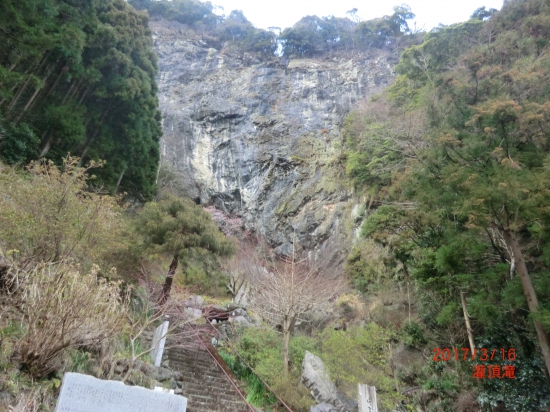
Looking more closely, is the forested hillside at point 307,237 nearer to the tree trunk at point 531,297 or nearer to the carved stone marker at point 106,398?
the tree trunk at point 531,297

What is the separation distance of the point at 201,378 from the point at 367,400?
13.3 ft

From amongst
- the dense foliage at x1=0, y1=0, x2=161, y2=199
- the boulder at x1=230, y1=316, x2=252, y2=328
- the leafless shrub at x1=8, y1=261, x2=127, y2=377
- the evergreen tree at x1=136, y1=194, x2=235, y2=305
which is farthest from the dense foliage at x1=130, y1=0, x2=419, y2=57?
the leafless shrub at x1=8, y1=261, x2=127, y2=377

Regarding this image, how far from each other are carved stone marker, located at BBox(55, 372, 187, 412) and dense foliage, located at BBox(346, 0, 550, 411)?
5.24 m

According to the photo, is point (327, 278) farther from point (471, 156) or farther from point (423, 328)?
point (471, 156)

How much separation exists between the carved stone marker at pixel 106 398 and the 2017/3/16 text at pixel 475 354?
6577mm

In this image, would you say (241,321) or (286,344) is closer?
(286,344)

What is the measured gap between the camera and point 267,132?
80.5ft

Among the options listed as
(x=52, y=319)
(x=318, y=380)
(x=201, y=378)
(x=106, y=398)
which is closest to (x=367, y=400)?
(x=318, y=380)

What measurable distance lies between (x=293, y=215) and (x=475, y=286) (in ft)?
43.0

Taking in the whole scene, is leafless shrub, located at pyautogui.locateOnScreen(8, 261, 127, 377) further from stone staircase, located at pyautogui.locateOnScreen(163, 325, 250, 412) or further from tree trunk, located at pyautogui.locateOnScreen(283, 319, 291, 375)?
tree trunk, located at pyautogui.locateOnScreen(283, 319, 291, 375)

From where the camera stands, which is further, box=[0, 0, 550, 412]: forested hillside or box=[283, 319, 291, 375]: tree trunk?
box=[283, 319, 291, 375]: tree trunk

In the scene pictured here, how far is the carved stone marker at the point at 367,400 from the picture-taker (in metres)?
5.41

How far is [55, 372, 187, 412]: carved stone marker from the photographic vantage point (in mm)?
2662

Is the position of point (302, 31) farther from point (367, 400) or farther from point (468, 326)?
point (367, 400)
